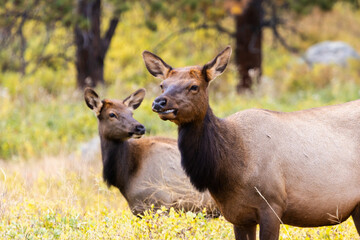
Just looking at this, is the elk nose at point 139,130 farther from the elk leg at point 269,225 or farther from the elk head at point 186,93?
the elk leg at point 269,225

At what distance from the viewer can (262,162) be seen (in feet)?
16.7

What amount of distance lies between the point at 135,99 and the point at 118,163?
40.5 inches

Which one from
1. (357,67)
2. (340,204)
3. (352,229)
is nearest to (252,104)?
(352,229)

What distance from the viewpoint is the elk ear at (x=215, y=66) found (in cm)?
530

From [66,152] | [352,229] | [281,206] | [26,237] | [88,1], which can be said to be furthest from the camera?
[88,1]

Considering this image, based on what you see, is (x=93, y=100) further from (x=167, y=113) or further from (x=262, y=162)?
(x=262, y=162)

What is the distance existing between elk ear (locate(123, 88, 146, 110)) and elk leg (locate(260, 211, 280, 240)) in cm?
339

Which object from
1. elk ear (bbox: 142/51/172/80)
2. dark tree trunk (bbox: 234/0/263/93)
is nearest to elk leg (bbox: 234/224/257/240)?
elk ear (bbox: 142/51/172/80)

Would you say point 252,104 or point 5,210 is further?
point 252,104

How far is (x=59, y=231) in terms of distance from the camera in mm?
5633

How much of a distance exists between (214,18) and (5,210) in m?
9.81

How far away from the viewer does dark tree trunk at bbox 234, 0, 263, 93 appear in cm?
1650

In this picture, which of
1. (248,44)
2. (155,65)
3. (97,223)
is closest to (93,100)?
(155,65)

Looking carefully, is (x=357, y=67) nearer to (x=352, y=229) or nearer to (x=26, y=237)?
(x=352, y=229)
